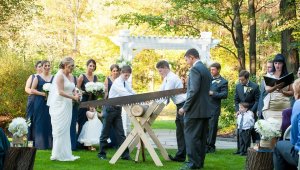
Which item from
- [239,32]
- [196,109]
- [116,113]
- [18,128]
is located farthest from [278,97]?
[239,32]

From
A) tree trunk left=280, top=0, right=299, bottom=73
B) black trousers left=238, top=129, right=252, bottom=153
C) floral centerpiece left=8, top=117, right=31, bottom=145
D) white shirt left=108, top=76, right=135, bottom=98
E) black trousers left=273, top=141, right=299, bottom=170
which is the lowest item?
black trousers left=238, top=129, right=252, bottom=153

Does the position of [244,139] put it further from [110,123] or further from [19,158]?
[19,158]

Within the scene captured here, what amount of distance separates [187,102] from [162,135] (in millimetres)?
6950

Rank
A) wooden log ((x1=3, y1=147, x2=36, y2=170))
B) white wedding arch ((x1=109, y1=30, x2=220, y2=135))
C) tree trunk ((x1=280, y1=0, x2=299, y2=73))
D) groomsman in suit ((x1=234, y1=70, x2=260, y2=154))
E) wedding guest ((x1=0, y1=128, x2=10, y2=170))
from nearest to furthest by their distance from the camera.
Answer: wedding guest ((x1=0, y1=128, x2=10, y2=170))
wooden log ((x1=3, y1=147, x2=36, y2=170))
groomsman in suit ((x1=234, y1=70, x2=260, y2=154))
tree trunk ((x1=280, y1=0, x2=299, y2=73))
white wedding arch ((x1=109, y1=30, x2=220, y2=135))

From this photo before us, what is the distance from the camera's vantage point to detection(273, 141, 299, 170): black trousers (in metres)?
6.12

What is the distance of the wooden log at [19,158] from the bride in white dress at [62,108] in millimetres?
2098

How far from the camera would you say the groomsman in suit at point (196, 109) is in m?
8.66

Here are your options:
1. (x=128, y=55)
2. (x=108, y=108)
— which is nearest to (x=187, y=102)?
(x=108, y=108)

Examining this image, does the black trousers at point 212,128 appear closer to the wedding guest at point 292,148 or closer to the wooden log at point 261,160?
the wooden log at point 261,160

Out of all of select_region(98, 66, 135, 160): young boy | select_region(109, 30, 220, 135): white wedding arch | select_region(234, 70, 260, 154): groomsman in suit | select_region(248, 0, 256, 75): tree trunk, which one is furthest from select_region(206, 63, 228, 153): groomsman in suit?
select_region(248, 0, 256, 75): tree trunk

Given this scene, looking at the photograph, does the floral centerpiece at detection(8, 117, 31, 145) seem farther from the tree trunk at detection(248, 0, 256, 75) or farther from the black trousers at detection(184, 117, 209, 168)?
the tree trunk at detection(248, 0, 256, 75)

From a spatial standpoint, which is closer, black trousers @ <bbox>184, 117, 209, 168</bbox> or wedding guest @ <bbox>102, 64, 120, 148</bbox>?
black trousers @ <bbox>184, 117, 209, 168</bbox>

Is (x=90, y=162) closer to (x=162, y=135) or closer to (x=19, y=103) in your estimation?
(x=162, y=135)

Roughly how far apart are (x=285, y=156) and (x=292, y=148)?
150mm
